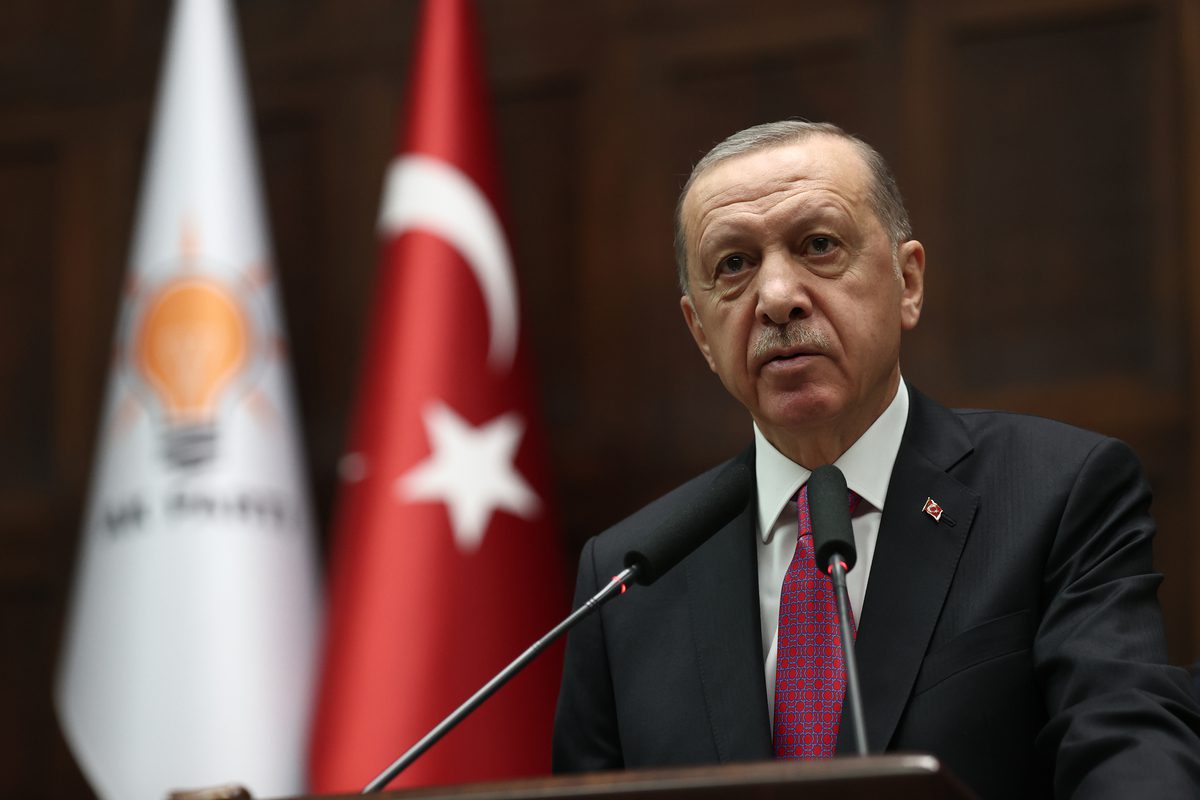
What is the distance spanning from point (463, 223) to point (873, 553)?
2049 millimetres

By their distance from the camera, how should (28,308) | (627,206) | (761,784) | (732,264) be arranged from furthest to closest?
(28,308) < (627,206) < (732,264) < (761,784)

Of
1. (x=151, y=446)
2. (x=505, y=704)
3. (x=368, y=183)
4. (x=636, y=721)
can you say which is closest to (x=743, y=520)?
(x=636, y=721)

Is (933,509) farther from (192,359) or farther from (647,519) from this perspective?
(192,359)

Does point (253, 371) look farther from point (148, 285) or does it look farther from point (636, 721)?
point (636, 721)

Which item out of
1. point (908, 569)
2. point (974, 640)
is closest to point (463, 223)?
point (908, 569)

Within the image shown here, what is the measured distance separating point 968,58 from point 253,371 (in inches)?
75.9

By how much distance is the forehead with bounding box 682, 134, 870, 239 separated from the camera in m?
2.04

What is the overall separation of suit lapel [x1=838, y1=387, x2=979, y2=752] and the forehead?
0.35m

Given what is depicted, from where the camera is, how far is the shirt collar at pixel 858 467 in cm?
201

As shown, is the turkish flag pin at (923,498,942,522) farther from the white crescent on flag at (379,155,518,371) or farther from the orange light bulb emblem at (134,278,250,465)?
the orange light bulb emblem at (134,278,250,465)

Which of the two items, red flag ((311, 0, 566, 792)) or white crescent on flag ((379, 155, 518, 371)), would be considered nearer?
red flag ((311, 0, 566, 792))

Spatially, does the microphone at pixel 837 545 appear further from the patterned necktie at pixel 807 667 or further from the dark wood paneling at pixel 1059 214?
the dark wood paneling at pixel 1059 214

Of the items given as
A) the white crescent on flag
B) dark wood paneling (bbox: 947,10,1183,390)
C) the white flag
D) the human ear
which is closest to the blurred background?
dark wood paneling (bbox: 947,10,1183,390)

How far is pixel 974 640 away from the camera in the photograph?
5.84 feet
